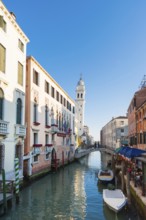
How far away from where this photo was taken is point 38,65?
84.7 feet

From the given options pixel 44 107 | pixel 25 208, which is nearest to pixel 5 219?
pixel 25 208

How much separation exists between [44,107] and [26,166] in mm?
8208

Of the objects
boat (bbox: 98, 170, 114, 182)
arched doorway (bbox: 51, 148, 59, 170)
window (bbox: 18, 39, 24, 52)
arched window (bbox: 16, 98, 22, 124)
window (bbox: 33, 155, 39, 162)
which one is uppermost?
window (bbox: 18, 39, 24, 52)

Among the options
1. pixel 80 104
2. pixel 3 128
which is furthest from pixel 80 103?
pixel 3 128

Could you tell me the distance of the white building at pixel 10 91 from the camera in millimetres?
16828

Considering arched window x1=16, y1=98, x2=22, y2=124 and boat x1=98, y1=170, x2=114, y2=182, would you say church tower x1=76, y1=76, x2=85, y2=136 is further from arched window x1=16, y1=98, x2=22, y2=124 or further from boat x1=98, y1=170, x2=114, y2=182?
arched window x1=16, y1=98, x2=22, y2=124

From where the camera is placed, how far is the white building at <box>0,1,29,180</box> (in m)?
16.8

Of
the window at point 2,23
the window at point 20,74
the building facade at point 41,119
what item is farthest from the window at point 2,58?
the building facade at point 41,119

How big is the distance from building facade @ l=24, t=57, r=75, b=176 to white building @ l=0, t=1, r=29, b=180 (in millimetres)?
3038

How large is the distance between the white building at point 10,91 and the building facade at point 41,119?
304cm

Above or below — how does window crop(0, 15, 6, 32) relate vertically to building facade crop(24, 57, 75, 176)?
above

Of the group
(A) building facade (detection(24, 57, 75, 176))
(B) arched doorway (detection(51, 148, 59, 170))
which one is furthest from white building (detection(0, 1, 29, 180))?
(B) arched doorway (detection(51, 148, 59, 170))

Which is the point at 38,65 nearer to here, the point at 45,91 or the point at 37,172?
the point at 45,91

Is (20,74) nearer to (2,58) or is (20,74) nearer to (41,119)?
(2,58)
